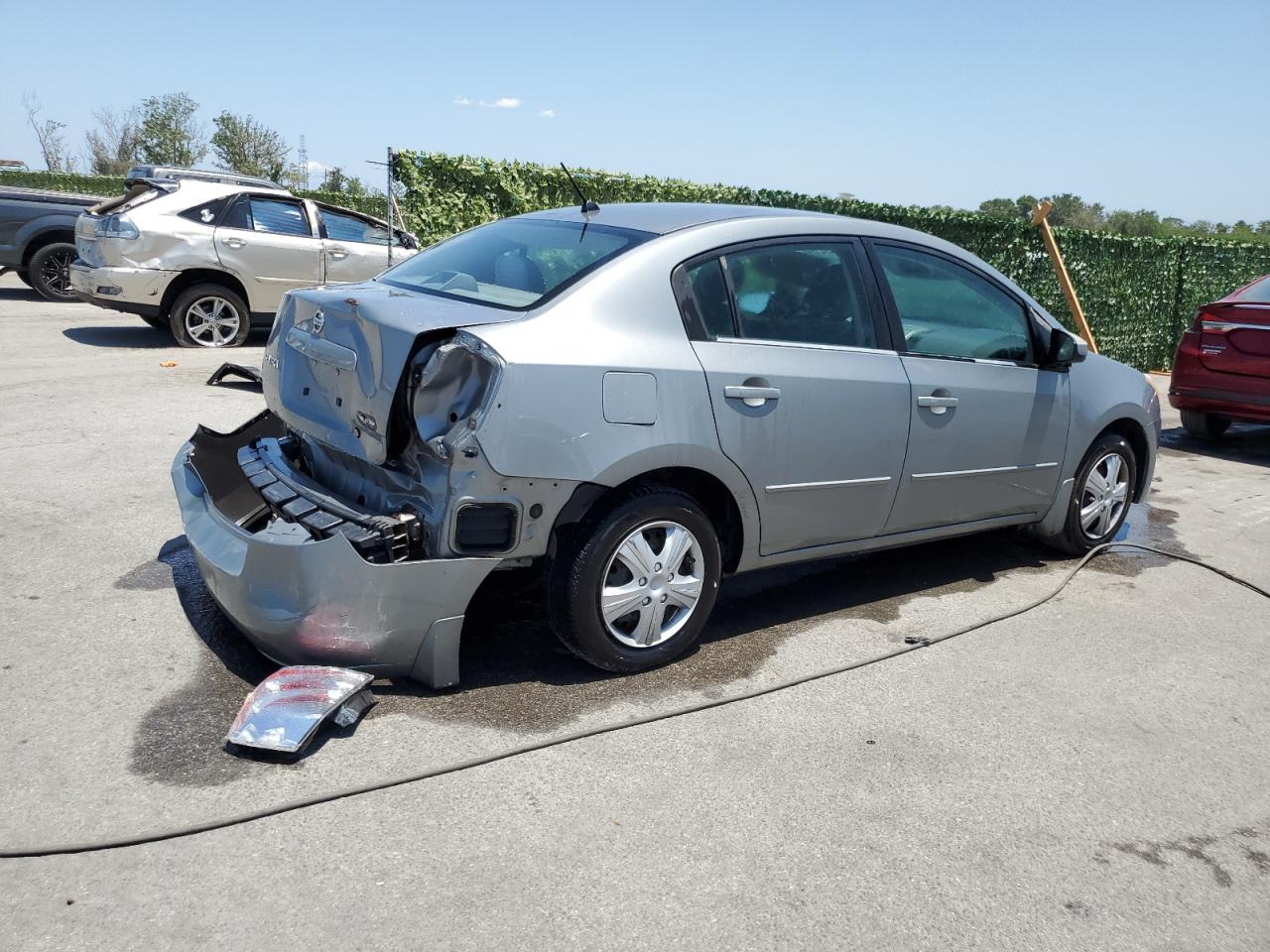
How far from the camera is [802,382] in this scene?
427 centimetres

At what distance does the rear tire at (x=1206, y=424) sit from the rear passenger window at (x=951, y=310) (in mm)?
5906

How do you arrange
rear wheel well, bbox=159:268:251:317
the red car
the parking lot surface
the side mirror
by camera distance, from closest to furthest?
the parking lot surface < the side mirror < the red car < rear wheel well, bbox=159:268:251:317

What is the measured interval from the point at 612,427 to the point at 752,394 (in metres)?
0.65

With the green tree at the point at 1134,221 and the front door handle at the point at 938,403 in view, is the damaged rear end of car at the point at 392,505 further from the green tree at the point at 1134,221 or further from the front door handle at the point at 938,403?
the green tree at the point at 1134,221

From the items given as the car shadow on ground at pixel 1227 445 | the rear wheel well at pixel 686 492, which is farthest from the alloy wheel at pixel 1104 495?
the car shadow on ground at pixel 1227 445

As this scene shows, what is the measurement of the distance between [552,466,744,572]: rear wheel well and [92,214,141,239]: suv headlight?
8206 mm

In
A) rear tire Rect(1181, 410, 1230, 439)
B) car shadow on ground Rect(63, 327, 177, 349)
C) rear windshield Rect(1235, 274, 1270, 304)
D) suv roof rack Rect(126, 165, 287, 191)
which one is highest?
suv roof rack Rect(126, 165, 287, 191)

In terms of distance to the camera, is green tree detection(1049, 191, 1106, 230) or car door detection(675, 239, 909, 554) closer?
car door detection(675, 239, 909, 554)

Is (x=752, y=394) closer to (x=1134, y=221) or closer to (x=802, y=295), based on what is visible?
(x=802, y=295)

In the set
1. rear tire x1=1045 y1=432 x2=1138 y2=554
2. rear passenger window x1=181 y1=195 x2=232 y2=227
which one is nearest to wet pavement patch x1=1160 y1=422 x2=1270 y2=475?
rear tire x1=1045 y1=432 x2=1138 y2=554

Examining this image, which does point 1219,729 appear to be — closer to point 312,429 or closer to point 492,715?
point 492,715

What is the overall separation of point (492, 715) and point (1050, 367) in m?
3.29

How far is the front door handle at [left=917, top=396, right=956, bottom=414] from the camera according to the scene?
15.4ft

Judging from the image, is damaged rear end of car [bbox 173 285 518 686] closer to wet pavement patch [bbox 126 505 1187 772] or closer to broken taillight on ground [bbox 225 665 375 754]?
broken taillight on ground [bbox 225 665 375 754]
